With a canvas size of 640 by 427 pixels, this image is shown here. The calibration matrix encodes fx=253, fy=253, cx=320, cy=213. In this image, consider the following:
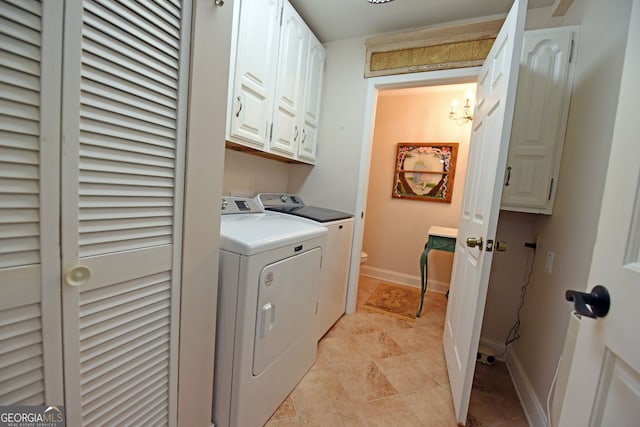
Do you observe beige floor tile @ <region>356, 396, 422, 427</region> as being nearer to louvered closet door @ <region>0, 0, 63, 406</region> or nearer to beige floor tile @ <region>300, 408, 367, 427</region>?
beige floor tile @ <region>300, 408, 367, 427</region>

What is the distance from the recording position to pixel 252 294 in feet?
3.33

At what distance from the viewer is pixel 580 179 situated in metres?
1.19

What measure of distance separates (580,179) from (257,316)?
1.60 meters

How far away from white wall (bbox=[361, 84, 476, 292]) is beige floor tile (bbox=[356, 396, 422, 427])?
77.2 inches

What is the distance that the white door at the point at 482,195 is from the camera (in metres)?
1.08

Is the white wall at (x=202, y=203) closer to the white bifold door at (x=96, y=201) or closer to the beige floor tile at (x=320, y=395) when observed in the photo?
the white bifold door at (x=96, y=201)

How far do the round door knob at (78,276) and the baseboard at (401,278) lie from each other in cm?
313

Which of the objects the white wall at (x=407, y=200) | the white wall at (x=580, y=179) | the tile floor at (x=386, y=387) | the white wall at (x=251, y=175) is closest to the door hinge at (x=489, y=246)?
the white wall at (x=580, y=179)

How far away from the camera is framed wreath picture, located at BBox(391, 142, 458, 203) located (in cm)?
296

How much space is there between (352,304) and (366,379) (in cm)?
81

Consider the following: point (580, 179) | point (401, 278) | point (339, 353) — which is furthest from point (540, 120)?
point (401, 278)

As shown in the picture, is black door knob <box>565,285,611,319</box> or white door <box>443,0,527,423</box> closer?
black door knob <box>565,285,611,319</box>

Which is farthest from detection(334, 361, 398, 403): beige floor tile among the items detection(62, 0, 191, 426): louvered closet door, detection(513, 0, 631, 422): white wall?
detection(62, 0, 191, 426): louvered closet door

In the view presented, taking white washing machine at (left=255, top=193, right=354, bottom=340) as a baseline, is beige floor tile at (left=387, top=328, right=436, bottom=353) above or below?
below
